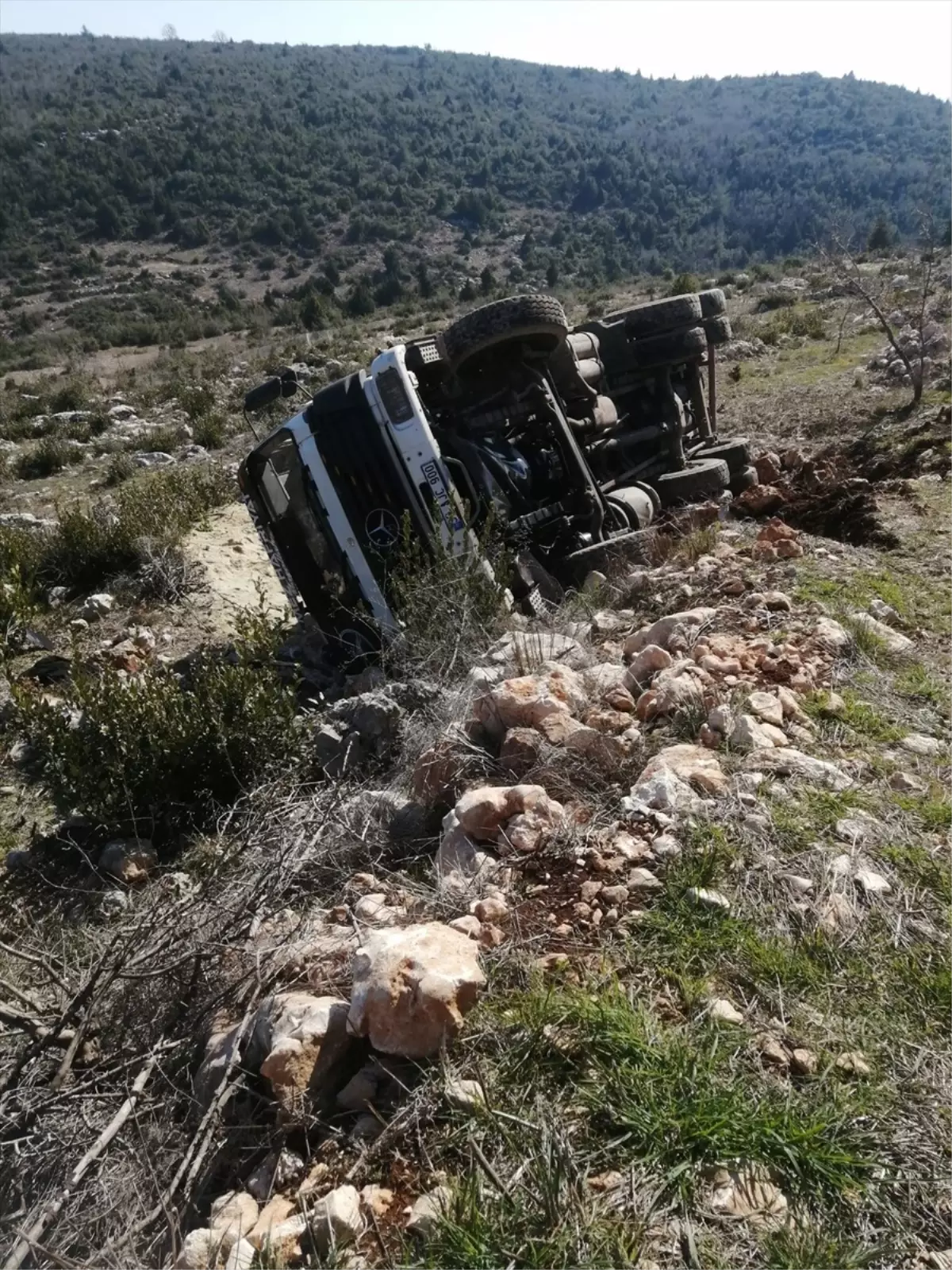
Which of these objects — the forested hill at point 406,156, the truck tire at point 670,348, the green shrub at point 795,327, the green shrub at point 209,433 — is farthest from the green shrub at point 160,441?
the forested hill at point 406,156

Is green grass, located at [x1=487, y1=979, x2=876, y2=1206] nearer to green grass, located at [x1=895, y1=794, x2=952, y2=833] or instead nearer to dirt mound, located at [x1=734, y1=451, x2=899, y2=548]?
green grass, located at [x1=895, y1=794, x2=952, y2=833]

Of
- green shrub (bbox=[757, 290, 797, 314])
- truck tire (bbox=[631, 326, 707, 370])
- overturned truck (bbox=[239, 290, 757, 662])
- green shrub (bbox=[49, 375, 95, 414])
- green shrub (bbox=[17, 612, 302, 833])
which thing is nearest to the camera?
green shrub (bbox=[17, 612, 302, 833])

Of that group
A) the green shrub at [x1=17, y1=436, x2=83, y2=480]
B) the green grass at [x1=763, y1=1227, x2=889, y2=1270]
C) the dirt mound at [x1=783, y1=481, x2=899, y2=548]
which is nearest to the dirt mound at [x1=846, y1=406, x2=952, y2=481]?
the dirt mound at [x1=783, y1=481, x2=899, y2=548]

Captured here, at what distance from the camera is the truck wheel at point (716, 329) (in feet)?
24.6

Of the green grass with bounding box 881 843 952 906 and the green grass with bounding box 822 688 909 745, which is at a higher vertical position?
the green grass with bounding box 881 843 952 906

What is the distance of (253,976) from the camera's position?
7.30 ft

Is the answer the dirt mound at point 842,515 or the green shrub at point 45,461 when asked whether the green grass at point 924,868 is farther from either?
the green shrub at point 45,461

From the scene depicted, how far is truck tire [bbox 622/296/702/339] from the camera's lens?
700cm

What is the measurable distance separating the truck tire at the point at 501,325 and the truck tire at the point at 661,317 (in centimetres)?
180

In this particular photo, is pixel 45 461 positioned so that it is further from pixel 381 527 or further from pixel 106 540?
pixel 381 527

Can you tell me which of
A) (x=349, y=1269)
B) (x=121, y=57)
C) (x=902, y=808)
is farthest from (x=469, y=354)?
(x=121, y=57)

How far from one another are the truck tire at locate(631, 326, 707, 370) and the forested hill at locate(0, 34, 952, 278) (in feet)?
118

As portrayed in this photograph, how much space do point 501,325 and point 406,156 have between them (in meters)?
73.9

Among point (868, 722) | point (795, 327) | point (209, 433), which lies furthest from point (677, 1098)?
point (795, 327)
